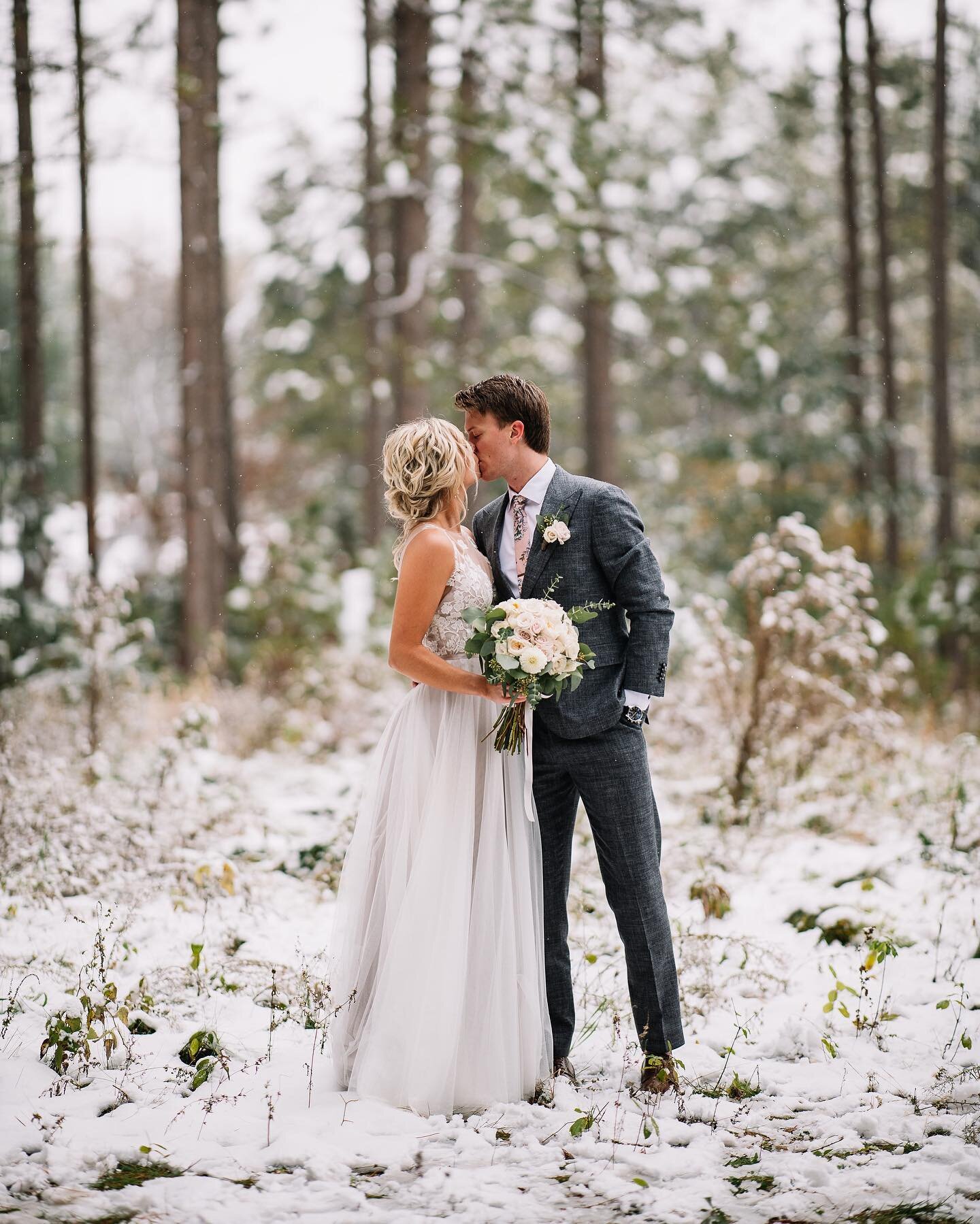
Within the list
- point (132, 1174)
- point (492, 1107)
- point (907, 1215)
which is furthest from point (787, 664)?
point (132, 1174)

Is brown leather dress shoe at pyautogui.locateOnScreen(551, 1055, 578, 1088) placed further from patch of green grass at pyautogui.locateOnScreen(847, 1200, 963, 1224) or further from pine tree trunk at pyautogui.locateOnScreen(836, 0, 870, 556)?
pine tree trunk at pyautogui.locateOnScreen(836, 0, 870, 556)

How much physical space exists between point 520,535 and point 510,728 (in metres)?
0.67

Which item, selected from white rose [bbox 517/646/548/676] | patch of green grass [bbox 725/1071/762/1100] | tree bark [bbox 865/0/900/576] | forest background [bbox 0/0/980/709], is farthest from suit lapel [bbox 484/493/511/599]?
tree bark [bbox 865/0/900/576]

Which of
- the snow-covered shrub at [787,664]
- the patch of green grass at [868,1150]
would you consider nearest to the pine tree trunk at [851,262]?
the snow-covered shrub at [787,664]

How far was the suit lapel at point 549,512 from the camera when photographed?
346cm

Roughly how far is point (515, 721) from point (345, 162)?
33.8ft

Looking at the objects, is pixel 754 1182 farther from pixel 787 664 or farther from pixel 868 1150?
pixel 787 664

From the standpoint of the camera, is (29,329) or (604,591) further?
(29,329)

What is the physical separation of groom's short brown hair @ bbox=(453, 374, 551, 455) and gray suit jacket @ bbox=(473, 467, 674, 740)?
0.17 metres

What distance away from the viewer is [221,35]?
11047 millimetres

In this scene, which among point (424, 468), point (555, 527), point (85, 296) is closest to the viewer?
point (555, 527)

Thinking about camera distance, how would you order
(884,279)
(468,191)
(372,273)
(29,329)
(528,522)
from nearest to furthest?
(528,522), (29,329), (468,191), (372,273), (884,279)

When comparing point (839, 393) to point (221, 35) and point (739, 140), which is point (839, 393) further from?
point (221, 35)

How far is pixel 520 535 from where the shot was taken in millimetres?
3639
